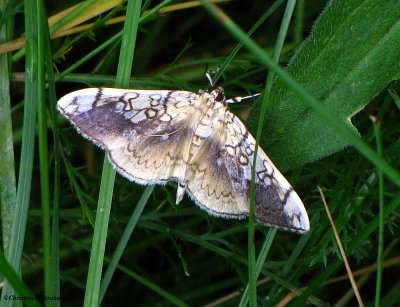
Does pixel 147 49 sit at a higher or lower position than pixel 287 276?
higher

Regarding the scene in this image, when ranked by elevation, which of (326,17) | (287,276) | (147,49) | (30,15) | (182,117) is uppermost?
(326,17)

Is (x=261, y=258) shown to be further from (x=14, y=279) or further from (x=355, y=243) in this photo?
(x=14, y=279)

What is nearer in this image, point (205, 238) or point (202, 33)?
point (205, 238)

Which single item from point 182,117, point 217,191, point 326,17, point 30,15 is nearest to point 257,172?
point 217,191

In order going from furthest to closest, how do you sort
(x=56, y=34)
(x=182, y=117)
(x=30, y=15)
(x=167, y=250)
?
(x=167, y=250), (x=56, y=34), (x=182, y=117), (x=30, y=15)

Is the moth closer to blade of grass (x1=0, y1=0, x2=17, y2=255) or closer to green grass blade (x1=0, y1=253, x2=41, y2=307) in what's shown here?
blade of grass (x1=0, y1=0, x2=17, y2=255)

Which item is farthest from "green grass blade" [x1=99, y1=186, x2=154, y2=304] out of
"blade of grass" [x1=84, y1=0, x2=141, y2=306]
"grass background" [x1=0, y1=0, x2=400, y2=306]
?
"blade of grass" [x1=84, y1=0, x2=141, y2=306]

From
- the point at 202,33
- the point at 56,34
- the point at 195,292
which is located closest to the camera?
the point at 56,34

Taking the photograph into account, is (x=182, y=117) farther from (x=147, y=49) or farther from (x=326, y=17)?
(x=147, y=49)
